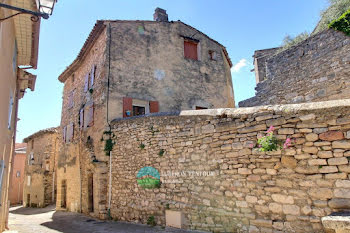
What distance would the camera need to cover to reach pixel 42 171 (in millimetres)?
19000

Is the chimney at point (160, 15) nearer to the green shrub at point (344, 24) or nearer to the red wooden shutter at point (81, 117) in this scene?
the red wooden shutter at point (81, 117)

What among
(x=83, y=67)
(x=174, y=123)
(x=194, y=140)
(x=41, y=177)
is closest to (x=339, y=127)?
(x=194, y=140)

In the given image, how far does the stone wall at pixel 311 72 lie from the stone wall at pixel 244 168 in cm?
417

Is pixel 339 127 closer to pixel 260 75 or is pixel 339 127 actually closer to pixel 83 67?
pixel 260 75

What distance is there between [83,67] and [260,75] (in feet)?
33.5

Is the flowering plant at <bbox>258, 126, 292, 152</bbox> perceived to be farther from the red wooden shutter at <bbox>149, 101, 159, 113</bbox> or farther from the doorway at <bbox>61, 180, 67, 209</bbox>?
the doorway at <bbox>61, 180, 67, 209</bbox>

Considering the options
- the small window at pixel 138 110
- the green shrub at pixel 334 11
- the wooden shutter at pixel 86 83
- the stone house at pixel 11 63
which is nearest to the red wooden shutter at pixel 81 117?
the wooden shutter at pixel 86 83

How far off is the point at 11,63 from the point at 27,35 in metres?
1.23

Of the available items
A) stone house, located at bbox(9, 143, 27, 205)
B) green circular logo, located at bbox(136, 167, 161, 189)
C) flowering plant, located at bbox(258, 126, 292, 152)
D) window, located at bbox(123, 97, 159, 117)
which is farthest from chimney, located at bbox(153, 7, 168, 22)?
stone house, located at bbox(9, 143, 27, 205)

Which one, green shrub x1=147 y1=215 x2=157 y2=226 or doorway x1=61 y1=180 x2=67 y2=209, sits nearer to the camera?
green shrub x1=147 y1=215 x2=157 y2=226

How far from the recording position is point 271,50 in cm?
1669

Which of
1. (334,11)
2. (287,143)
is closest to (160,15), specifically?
(334,11)

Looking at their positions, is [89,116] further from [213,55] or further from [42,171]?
[42,171]

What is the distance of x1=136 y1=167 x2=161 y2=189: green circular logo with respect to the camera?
7645 millimetres
